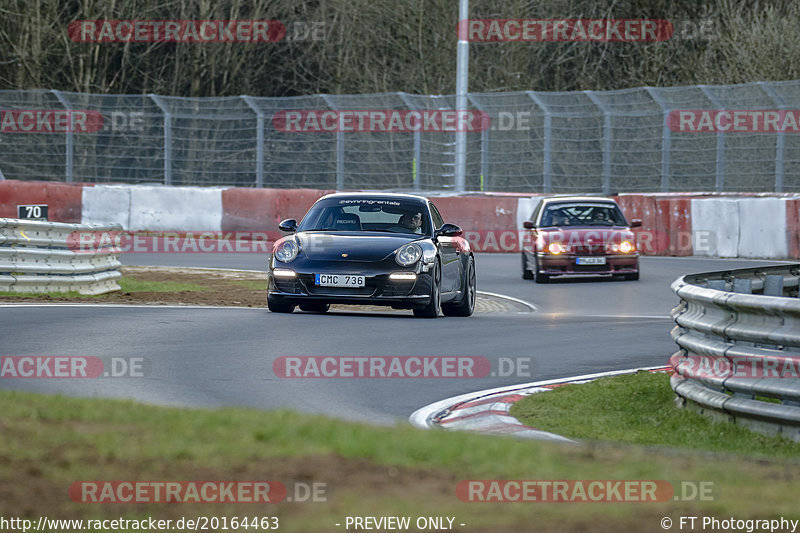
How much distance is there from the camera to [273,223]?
96.1 ft

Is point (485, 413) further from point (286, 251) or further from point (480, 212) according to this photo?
point (480, 212)

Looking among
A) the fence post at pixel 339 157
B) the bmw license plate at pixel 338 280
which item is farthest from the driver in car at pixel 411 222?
the fence post at pixel 339 157

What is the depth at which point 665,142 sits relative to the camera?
28.6 meters

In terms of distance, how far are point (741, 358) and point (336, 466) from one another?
306cm

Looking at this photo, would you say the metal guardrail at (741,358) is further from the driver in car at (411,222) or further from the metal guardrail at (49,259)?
the metal guardrail at (49,259)

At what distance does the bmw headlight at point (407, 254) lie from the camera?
544 inches

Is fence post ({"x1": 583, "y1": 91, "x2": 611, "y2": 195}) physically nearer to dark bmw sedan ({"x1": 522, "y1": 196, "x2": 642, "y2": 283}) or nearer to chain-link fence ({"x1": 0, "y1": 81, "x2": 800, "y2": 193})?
chain-link fence ({"x1": 0, "y1": 81, "x2": 800, "y2": 193})

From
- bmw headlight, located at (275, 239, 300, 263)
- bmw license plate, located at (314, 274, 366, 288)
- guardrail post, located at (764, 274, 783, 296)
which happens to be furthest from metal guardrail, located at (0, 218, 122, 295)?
guardrail post, located at (764, 274, 783, 296)

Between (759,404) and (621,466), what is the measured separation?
2.05 m

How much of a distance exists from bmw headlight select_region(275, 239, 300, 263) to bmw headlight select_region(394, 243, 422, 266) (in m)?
1.01

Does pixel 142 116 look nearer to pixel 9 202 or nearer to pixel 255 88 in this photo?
pixel 9 202

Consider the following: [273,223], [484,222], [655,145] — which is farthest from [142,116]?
[655,145]

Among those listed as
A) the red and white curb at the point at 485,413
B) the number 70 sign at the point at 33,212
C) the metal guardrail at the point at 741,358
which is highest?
the number 70 sign at the point at 33,212

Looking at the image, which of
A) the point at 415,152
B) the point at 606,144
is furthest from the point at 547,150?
the point at 415,152
